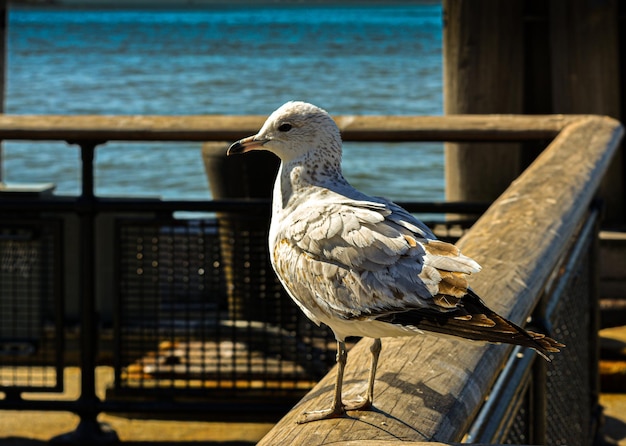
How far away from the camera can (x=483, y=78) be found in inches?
252

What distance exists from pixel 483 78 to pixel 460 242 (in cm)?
370

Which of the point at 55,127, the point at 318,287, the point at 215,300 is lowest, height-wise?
the point at 215,300

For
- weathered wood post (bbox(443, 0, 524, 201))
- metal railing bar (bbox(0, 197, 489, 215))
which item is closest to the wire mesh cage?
metal railing bar (bbox(0, 197, 489, 215))

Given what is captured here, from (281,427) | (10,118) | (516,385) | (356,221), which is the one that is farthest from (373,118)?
(281,427)

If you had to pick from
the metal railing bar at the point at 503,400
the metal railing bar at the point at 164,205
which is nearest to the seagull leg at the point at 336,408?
the metal railing bar at the point at 503,400

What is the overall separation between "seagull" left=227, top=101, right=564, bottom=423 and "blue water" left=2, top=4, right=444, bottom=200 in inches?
487

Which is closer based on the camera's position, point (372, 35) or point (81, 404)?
point (81, 404)

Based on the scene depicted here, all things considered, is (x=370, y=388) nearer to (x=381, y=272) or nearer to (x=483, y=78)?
(x=381, y=272)

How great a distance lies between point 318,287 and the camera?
2.03 m

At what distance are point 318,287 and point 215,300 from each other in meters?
2.63

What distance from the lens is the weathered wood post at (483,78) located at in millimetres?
6340

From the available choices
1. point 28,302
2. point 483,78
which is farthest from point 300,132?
point 483,78

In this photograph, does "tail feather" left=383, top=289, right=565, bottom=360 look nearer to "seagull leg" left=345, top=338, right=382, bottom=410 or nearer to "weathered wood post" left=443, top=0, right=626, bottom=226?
"seagull leg" left=345, top=338, right=382, bottom=410

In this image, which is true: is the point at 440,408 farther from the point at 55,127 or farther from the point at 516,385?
the point at 55,127
